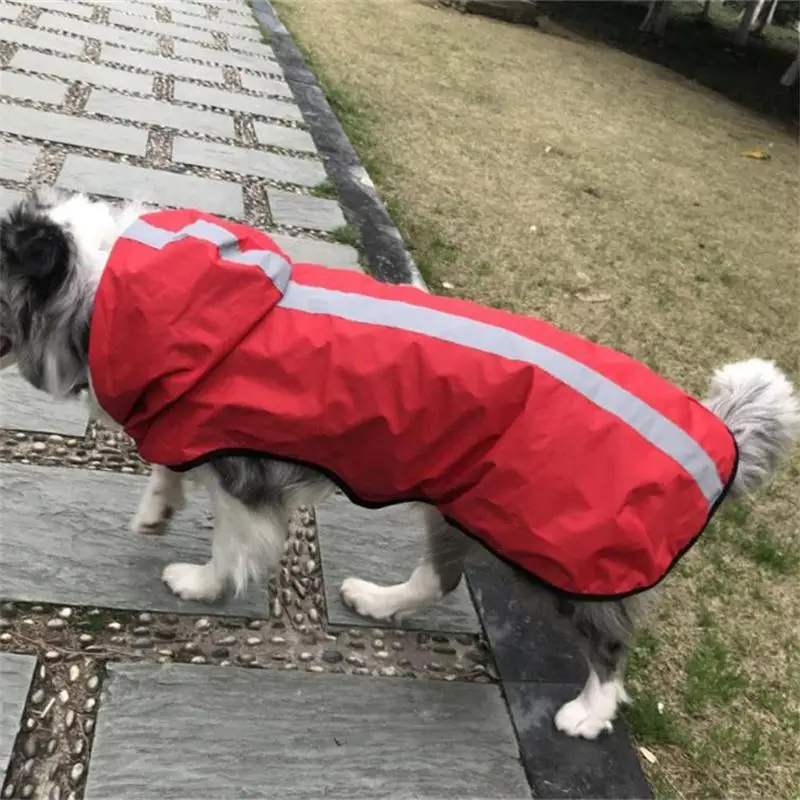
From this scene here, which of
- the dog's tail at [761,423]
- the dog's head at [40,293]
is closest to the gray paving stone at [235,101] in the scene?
the dog's head at [40,293]

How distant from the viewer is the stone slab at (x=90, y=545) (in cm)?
254

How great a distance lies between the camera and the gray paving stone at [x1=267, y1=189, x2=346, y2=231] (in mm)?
4871

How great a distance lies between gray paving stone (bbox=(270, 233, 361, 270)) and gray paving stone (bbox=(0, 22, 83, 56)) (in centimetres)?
318

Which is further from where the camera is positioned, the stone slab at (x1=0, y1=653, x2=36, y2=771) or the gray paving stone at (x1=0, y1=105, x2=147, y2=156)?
the gray paving stone at (x1=0, y1=105, x2=147, y2=156)

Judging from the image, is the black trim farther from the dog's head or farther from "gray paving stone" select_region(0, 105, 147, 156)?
"gray paving stone" select_region(0, 105, 147, 156)

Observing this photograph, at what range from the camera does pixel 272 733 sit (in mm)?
2305

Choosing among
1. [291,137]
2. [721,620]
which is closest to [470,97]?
[291,137]

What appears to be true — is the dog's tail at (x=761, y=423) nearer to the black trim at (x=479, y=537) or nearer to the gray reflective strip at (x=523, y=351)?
the black trim at (x=479, y=537)

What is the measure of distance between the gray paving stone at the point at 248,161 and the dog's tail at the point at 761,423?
11.9 feet

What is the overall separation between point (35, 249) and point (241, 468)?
0.72 m

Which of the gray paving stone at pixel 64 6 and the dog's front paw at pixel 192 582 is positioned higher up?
the gray paving stone at pixel 64 6

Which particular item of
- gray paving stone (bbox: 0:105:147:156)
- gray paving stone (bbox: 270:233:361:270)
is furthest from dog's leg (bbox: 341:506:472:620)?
gray paving stone (bbox: 0:105:147:156)

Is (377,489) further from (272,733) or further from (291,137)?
(291,137)

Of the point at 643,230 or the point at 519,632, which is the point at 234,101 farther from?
the point at 519,632
